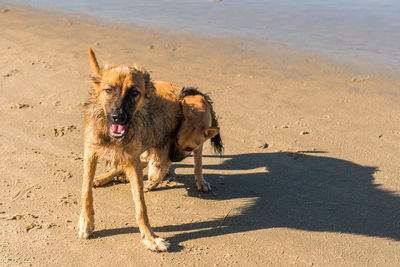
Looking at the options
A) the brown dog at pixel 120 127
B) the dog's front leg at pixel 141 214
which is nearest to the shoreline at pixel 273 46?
the brown dog at pixel 120 127

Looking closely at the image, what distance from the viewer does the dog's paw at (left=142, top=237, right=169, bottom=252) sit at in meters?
4.42

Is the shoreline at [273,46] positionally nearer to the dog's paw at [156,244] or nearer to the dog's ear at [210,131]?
the dog's ear at [210,131]

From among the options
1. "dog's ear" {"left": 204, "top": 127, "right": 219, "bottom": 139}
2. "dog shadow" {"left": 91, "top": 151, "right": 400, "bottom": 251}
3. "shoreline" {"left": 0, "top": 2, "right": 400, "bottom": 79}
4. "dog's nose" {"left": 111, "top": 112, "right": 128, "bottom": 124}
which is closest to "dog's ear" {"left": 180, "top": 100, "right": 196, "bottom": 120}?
"dog's ear" {"left": 204, "top": 127, "right": 219, "bottom": 139}

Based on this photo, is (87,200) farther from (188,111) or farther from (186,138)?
(188,111)

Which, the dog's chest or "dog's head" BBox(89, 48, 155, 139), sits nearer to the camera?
"dog's head" BBox(89, 48, 155, 139)

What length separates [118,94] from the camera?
4.02 m

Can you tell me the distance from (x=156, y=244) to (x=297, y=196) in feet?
7.04

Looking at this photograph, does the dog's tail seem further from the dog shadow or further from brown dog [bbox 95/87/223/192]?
the dog shadow

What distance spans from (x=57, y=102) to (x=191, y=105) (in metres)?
3.41

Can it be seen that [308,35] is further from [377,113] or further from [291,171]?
[291,171]

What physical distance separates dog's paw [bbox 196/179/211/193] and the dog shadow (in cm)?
8

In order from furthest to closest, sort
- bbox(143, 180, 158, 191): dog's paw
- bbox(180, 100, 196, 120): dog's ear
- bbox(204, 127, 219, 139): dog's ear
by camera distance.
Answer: bbox(143, 180, 158, 191): dog's paw → bbox(180, 100, 196, 120): dog's ear → bbox(204, 127, 219, 139): dog's ear

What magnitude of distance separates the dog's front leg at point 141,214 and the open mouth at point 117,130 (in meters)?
0.45

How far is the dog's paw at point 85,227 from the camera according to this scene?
451 centimetres
